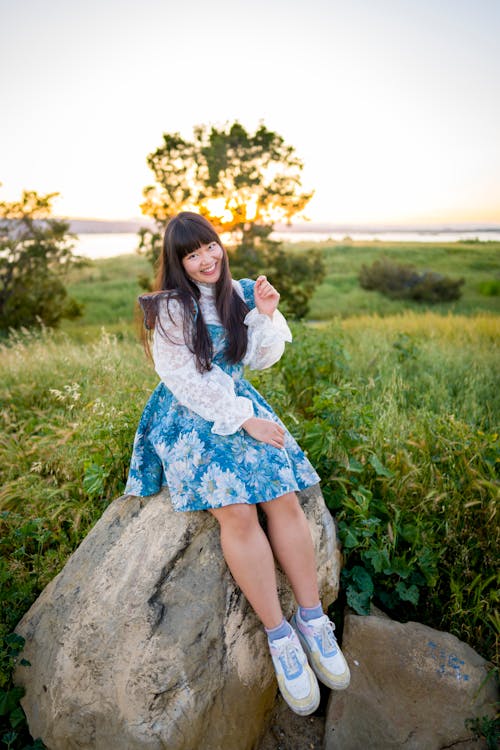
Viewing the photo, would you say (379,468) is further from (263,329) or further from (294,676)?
(294,676)

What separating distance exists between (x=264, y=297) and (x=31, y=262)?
32.6 ft

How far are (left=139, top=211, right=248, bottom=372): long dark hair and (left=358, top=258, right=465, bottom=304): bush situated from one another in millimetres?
13342

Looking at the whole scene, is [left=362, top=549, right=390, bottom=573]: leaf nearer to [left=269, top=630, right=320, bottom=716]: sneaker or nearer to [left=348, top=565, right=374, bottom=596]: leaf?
[left=348, top=565, right=374, bottom=596]: leaf

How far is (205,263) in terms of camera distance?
2.73 meters

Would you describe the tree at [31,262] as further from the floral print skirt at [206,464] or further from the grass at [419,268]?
the floral print skirt at [206,464]

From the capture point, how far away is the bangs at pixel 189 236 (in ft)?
8.73

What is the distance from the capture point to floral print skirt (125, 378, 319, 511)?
2.37m

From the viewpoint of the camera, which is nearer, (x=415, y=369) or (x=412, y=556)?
(x=412, y=556)

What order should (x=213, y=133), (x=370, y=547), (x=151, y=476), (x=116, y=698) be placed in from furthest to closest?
(x=213, y=133), (x=370, y=547), (x=151, y=476), (x=116, y=698)

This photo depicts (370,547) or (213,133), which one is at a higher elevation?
(213,133)

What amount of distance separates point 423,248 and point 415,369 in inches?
631

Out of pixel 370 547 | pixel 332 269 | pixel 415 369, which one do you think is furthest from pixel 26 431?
pixel 332 269

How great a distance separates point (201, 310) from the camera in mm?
2805

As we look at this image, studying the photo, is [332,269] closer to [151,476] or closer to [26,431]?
[26,431]
